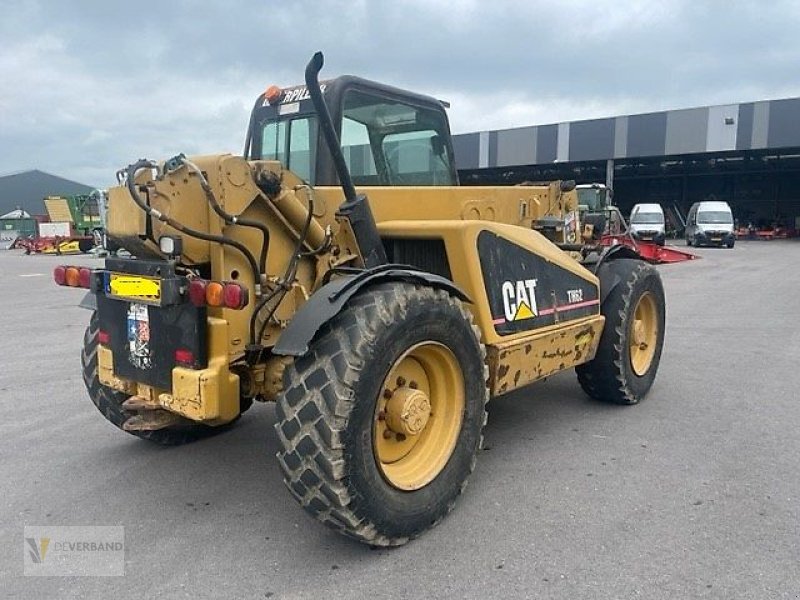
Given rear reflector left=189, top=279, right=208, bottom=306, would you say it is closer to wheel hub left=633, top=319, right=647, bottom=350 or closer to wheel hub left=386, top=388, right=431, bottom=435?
wheel hub left=386, top=388, right=431, bottom=435

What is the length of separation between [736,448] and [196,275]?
3.56 metres

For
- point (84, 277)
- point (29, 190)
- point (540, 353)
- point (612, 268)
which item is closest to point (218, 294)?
point (84, 277)

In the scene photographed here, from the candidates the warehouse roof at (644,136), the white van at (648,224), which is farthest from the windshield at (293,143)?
the warehouse roof at (644,136)

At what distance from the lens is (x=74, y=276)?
3568 mm

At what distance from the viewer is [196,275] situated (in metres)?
3.11

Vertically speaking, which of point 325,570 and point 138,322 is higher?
point 138,322

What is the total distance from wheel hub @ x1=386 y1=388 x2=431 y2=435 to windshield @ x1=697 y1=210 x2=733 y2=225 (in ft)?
92.8

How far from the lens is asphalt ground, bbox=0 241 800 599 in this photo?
2.79 m

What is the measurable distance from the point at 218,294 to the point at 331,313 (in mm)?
499

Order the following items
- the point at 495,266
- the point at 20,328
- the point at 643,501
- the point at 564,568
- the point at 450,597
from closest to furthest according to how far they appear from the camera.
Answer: the point at 450,597 → the point at 564,568 → the point at 643,501 → the point at 495,266 → the point at 20,328

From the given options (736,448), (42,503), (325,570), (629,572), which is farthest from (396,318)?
(736,448)

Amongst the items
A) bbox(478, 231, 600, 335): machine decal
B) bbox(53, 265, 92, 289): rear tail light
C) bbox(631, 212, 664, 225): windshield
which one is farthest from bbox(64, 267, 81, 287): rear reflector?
bbox(631, 212, 664, 225): windshield

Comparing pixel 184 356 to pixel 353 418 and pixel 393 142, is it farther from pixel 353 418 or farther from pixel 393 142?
pixel 393 142

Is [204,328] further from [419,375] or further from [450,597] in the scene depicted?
[450,597]
